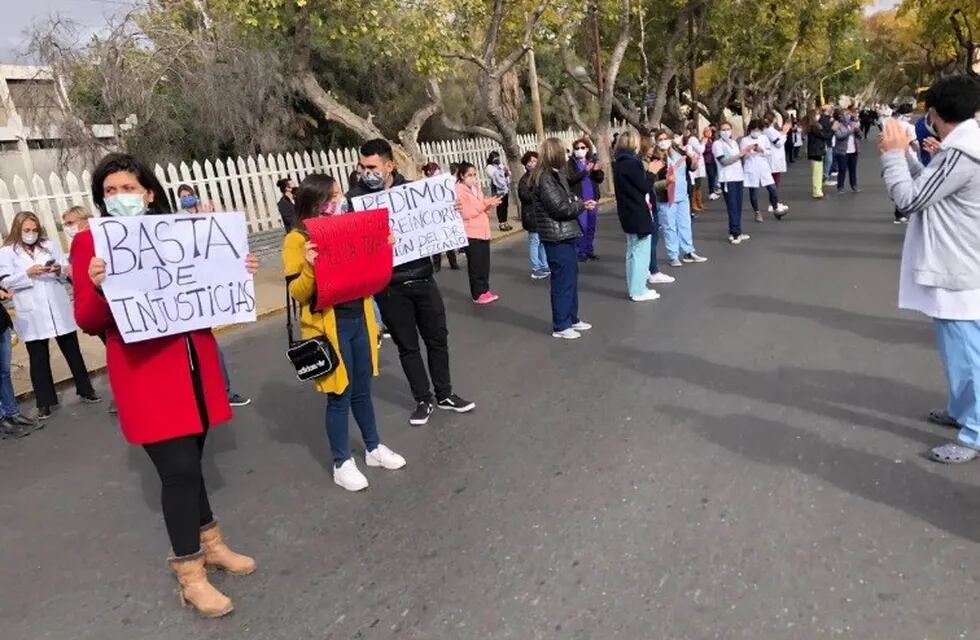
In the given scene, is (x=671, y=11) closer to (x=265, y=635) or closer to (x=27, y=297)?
(x=27, y=297)

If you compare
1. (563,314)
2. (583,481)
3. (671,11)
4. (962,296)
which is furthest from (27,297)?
(671,11)

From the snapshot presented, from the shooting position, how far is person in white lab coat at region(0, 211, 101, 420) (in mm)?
6441

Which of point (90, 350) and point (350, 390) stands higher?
point (350, 390)

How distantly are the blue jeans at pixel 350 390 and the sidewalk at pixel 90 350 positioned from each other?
4.06 metres

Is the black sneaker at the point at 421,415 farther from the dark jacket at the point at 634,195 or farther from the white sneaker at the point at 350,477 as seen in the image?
the dark jacket at the point at 634,195

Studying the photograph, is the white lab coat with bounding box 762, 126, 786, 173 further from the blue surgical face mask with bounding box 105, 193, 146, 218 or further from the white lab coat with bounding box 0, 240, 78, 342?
the blue surgical face mask with bounding box 105, 193, 146, 218

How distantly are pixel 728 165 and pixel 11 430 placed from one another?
30.4 feet

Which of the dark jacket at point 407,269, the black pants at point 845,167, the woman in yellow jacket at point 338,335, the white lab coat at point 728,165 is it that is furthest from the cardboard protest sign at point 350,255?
the black pants at point 845,167

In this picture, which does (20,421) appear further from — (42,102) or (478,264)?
(42,102)

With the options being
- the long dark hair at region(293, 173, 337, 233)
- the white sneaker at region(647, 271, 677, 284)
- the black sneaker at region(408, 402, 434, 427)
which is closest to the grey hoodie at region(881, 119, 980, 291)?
the long dark hair at region(293, 173, 337, 233)

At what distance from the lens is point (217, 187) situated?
1409 cm

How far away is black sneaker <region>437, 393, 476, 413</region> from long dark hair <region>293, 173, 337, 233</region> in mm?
1832

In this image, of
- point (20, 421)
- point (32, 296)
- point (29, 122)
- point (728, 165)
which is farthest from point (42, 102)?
point (728, 165)

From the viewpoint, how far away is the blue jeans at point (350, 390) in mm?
4078
